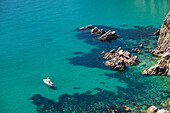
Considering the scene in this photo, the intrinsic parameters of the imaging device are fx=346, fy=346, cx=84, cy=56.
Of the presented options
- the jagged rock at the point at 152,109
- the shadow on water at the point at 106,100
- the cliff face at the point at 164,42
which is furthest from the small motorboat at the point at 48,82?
the cliff face at the point at 164,42

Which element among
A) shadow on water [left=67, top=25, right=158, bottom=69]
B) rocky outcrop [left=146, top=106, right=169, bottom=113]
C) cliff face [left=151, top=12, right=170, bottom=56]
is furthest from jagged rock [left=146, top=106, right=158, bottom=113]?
cliff face [left=151, top=12, right=170, bottom=56]

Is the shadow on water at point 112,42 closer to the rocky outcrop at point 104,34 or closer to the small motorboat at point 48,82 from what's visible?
the rocky outcrop at point 104,34

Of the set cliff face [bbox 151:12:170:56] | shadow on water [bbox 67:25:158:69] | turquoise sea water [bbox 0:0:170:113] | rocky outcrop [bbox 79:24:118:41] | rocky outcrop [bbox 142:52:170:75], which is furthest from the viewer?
rocky outcrop [bbox 79:24:118:41]

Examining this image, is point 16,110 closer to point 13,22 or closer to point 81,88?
point 81,88

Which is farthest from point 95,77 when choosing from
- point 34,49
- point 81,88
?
point 34,49

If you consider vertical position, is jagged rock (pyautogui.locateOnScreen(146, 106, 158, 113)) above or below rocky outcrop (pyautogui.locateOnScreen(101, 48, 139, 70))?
below

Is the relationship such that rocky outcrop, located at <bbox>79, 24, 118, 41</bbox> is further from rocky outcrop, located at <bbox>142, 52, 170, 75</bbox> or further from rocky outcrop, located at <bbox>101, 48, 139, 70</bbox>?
rocky outcrop, located at <bbox>142, 52, 170, 75</bbox>

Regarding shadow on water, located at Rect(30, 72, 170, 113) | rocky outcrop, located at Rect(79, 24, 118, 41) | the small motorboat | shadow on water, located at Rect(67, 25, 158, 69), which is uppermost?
rocky outcrop, located at Rect(79, 24, 118, 41)

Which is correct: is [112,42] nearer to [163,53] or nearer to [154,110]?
[163,53]

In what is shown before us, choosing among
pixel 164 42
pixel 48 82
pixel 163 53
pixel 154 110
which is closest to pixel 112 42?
pixel 164 42
